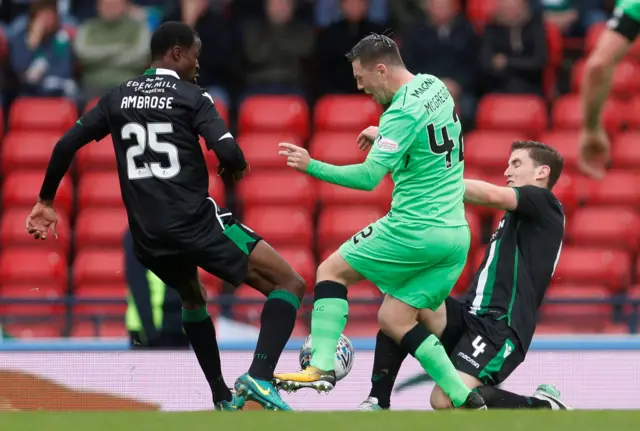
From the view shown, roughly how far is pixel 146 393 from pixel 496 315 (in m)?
2.12

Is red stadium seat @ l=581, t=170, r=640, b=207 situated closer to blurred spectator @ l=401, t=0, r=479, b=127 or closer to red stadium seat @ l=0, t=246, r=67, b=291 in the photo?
blurred spectator @ l=401, t=0, r=479, b=127

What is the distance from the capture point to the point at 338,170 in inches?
264

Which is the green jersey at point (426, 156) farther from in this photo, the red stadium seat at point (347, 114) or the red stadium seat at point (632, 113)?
the red stadium seat at point (632, 113)

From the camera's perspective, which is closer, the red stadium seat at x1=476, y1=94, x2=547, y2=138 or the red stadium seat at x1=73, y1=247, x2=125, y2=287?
the red stadium seat at x1=73, y1=247, x2=125, y2=287

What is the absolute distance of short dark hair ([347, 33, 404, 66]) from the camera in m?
7.01

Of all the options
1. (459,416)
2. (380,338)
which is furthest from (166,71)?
(459,416)

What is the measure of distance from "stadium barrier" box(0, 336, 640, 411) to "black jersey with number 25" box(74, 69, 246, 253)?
131 cm

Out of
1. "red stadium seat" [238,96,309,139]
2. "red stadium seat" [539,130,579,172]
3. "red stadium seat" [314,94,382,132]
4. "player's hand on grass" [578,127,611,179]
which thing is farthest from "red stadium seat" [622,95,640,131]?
"player's hand on grass" [578,127,611,179]

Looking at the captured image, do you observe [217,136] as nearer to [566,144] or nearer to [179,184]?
[179,184]

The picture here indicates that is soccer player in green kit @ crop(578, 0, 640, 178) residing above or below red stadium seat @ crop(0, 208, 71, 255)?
above

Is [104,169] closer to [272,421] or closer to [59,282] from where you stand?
[59,282]

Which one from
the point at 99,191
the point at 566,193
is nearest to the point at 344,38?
the point at 566,193

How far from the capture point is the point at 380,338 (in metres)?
7.38

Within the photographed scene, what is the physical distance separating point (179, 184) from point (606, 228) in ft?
18.4
